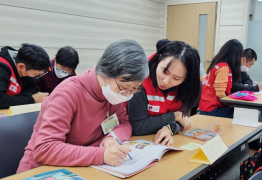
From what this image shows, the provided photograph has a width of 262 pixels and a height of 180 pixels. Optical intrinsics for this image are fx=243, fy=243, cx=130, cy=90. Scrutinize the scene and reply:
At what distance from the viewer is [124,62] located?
93cm

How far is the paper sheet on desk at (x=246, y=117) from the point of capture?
160 centimetres

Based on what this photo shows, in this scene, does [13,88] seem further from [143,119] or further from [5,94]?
[143,119]

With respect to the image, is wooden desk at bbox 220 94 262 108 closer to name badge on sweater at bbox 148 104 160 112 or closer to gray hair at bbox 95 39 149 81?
name badge on sweater at bbox 148 104 160 112

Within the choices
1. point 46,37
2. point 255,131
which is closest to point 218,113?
point 255,131

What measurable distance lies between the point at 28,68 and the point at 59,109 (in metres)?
1.26

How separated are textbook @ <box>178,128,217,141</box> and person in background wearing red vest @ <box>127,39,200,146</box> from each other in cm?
4

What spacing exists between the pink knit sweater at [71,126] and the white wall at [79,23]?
1.89 meters

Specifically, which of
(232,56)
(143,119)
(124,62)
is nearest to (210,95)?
(232,56)

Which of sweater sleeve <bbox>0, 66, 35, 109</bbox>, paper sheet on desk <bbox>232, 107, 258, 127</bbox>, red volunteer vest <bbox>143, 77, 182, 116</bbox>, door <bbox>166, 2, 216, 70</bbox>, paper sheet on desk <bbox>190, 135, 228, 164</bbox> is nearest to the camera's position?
paper sheet on desk <bbox>190, 135, 228, 164</bbox>

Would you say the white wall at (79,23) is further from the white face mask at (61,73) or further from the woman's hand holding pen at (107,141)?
the woman's hand holding pen at (107,141)

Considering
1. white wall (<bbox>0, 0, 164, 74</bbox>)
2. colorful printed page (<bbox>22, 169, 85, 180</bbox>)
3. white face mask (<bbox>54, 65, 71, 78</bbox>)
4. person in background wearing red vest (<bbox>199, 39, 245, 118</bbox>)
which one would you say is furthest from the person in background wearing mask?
colorful printed page (<bbox>22, 169, 85, 180</bbox>)

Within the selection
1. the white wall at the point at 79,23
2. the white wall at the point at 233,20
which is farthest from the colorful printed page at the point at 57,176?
the white wall at the point at 233,20

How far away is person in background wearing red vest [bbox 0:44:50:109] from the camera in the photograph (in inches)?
78.4

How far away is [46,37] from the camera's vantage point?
3443 millimetres
